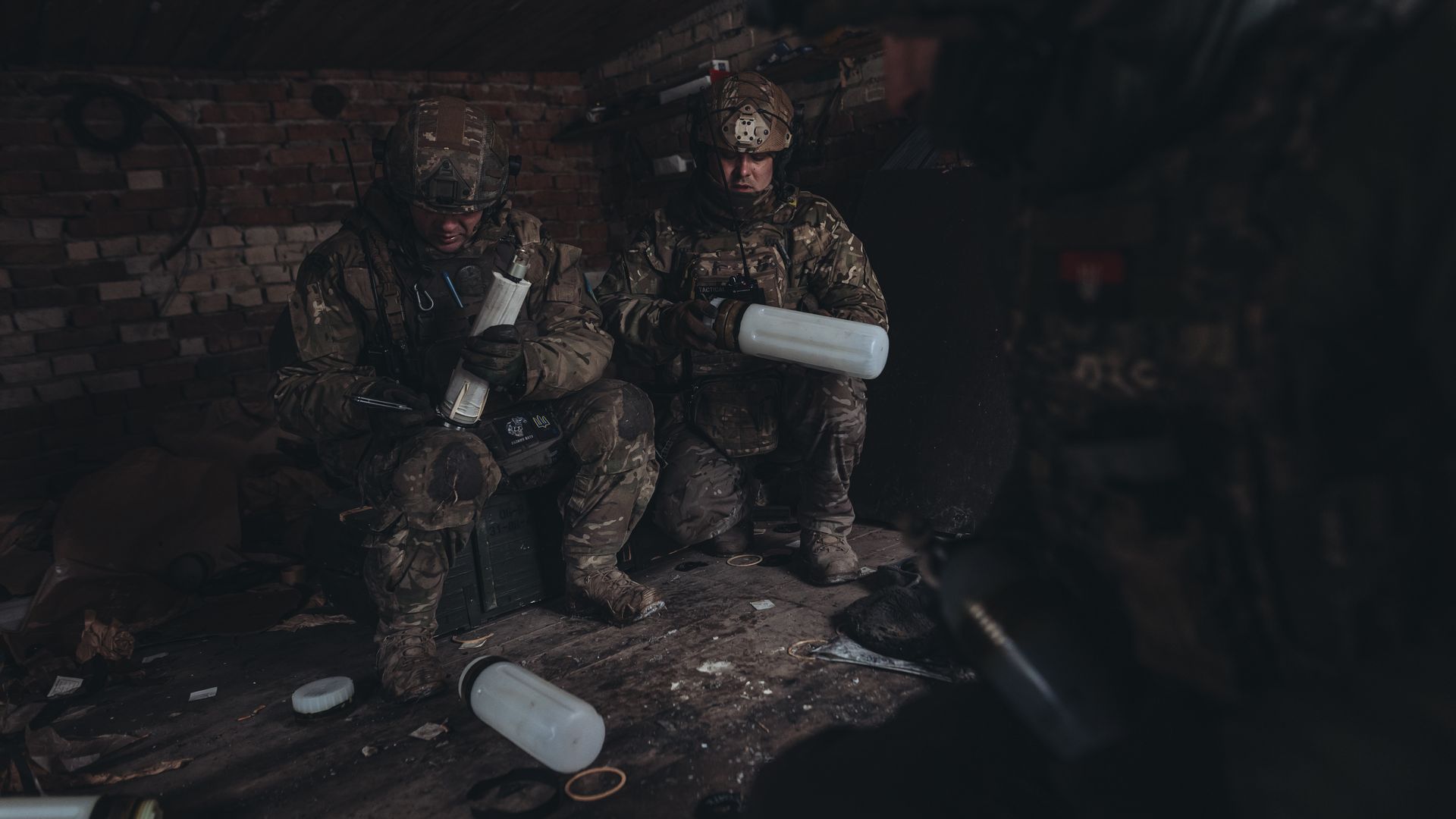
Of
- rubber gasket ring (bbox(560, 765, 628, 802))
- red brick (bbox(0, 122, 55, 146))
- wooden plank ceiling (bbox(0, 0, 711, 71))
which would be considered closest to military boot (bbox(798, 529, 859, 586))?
rubber gasket ring (bbox(560, 765, 628, 802))

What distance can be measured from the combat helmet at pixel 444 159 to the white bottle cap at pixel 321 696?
142 cm

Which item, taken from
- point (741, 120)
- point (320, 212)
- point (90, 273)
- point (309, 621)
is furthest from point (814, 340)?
point (90, 273)

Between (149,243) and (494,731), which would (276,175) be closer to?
(149,243)

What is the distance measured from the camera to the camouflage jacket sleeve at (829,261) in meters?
3.19

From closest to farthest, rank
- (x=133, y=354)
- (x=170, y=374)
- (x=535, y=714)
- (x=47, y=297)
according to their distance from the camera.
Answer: (x=535, y=714)
(x=47, y=297)
(x=133, y=354)
(x=170, y=374)

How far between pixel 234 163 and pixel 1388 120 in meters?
5.40

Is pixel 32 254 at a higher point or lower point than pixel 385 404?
higher

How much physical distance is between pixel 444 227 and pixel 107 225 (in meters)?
2.90

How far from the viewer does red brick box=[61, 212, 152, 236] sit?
4.39 meters

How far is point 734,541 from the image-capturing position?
11.1 ft

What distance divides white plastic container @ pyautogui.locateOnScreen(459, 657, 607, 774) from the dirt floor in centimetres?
8

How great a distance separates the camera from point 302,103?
503 centimetres

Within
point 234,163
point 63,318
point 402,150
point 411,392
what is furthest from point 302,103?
point 411,392

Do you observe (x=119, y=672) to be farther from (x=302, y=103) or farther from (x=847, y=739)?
(x=302, y=103)
